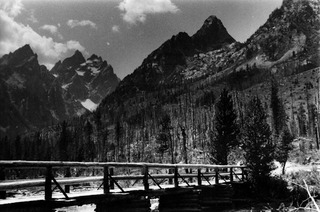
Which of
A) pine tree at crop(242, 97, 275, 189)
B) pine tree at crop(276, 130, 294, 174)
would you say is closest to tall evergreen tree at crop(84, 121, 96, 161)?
pine tree at crop(276, 130, 294, 174)

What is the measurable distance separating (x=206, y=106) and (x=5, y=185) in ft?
463

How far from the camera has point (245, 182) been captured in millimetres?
29250

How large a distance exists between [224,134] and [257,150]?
1275 cm

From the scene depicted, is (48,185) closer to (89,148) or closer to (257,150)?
(257,150)

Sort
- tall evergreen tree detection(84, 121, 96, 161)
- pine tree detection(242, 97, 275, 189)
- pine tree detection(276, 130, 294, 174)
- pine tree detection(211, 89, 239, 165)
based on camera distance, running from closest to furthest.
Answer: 1. pine tree detection(242, 97, 275, 189)
2. pine tree detection(211, 89, 239, 165)
3. pine tree detection(276, 130, 294, 174)
4. tall evergreen tree detection(84, 121, 96, 161)

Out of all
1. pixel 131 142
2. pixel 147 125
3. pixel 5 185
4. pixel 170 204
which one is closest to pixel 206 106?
pixel 147 125

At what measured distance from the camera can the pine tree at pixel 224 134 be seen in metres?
41.0

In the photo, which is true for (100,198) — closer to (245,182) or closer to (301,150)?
(245,182)

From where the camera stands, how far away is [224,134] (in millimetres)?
42594

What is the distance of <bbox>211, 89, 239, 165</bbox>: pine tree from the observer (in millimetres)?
41000

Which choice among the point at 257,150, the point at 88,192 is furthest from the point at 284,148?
the point at 88,192

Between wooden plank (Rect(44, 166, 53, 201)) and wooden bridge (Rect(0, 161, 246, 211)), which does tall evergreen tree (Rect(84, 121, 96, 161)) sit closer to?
wooden bridge (Rect(0, 161, 246, 211))

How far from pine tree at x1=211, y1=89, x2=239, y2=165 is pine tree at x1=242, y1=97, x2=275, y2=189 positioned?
1007 cm

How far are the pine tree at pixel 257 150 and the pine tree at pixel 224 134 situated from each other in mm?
10075
